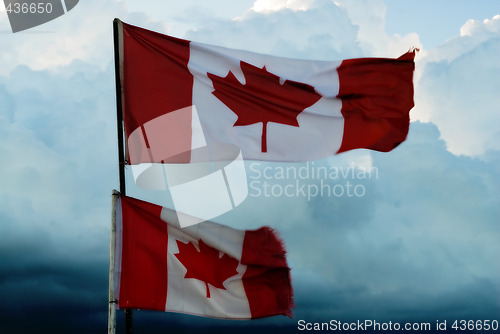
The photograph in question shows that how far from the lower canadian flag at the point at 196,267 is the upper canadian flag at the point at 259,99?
162 centimetres

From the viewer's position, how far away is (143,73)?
16922 millimetres

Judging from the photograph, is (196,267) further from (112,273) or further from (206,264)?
(112,273)

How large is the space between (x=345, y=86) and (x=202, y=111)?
3506 millimetres

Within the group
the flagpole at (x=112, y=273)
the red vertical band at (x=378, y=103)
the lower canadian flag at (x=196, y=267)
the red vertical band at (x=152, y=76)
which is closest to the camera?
the flagpole at (x=112, y=273)

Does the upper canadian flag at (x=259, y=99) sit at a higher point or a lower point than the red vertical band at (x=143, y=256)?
higher

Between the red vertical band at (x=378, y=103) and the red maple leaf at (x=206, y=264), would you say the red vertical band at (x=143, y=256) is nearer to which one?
the red maple leaf at (x=206, y=264)

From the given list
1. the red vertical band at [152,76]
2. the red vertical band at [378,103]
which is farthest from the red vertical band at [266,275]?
the red vertical band at [152,76]

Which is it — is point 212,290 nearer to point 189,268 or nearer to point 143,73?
point 189,268

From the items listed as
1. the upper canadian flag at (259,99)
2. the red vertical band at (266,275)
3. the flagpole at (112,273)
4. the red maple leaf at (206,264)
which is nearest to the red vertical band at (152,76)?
the upper canadian flag at (259,99)

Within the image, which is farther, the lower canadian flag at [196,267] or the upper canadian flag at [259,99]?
the upper canadian flag at [259,99]

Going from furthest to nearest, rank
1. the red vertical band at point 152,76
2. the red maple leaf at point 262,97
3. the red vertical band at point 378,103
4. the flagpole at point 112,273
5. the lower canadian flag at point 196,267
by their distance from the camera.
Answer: the red vertical band at point 378,103
the red maple leaf at point 262,97
the red vertical band at point 152,76
the lower canadian flag at point 196,267
the flagpole at point 112,273

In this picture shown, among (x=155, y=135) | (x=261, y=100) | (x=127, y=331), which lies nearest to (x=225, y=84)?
(x=261, y=100)

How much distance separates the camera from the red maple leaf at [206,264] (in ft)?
54.9

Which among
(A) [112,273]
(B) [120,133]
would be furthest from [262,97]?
(A) [112,273]
